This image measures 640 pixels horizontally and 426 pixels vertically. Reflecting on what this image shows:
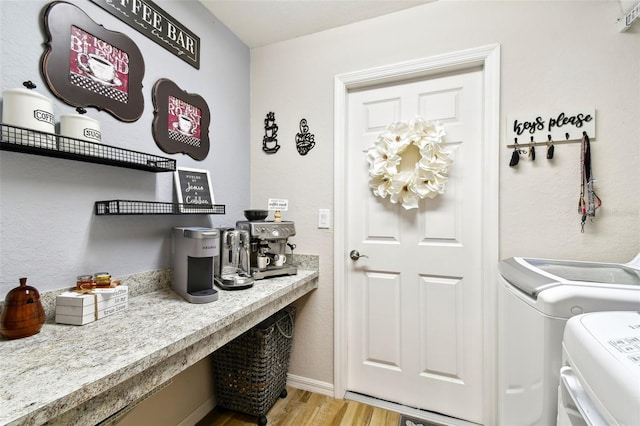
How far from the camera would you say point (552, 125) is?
1.42 m

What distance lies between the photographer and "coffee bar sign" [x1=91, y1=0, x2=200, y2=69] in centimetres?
127

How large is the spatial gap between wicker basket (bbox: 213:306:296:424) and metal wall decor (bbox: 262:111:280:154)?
120 cm

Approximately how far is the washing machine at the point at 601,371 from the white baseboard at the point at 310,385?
1.42 m

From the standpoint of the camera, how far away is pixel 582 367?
612 mm

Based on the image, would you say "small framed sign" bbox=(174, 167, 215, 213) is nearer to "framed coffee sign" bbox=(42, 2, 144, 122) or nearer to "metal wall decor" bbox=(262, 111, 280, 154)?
"framed coffee sign" bbox=(42, 2, 144, 122)

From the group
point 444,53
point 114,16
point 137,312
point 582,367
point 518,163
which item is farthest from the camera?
point 444,53

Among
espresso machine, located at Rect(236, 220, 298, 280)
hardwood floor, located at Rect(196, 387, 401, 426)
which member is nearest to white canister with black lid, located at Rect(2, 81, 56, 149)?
espresso machine, located at Rect(236, 220, 298, 280)

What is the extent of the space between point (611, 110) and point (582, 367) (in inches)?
54.6

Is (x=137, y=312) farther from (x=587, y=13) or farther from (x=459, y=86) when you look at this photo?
(x=587, y=13)

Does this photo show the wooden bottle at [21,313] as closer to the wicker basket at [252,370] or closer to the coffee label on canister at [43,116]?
the coffee label on canister at [43,116]

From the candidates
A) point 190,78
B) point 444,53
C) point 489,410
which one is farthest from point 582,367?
point 190,78

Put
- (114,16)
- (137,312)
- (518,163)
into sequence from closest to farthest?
(137,312) → (114,16) → (518,163)

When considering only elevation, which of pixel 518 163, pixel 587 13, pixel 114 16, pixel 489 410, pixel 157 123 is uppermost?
pixel 587 13

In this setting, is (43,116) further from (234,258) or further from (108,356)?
(234,258)
